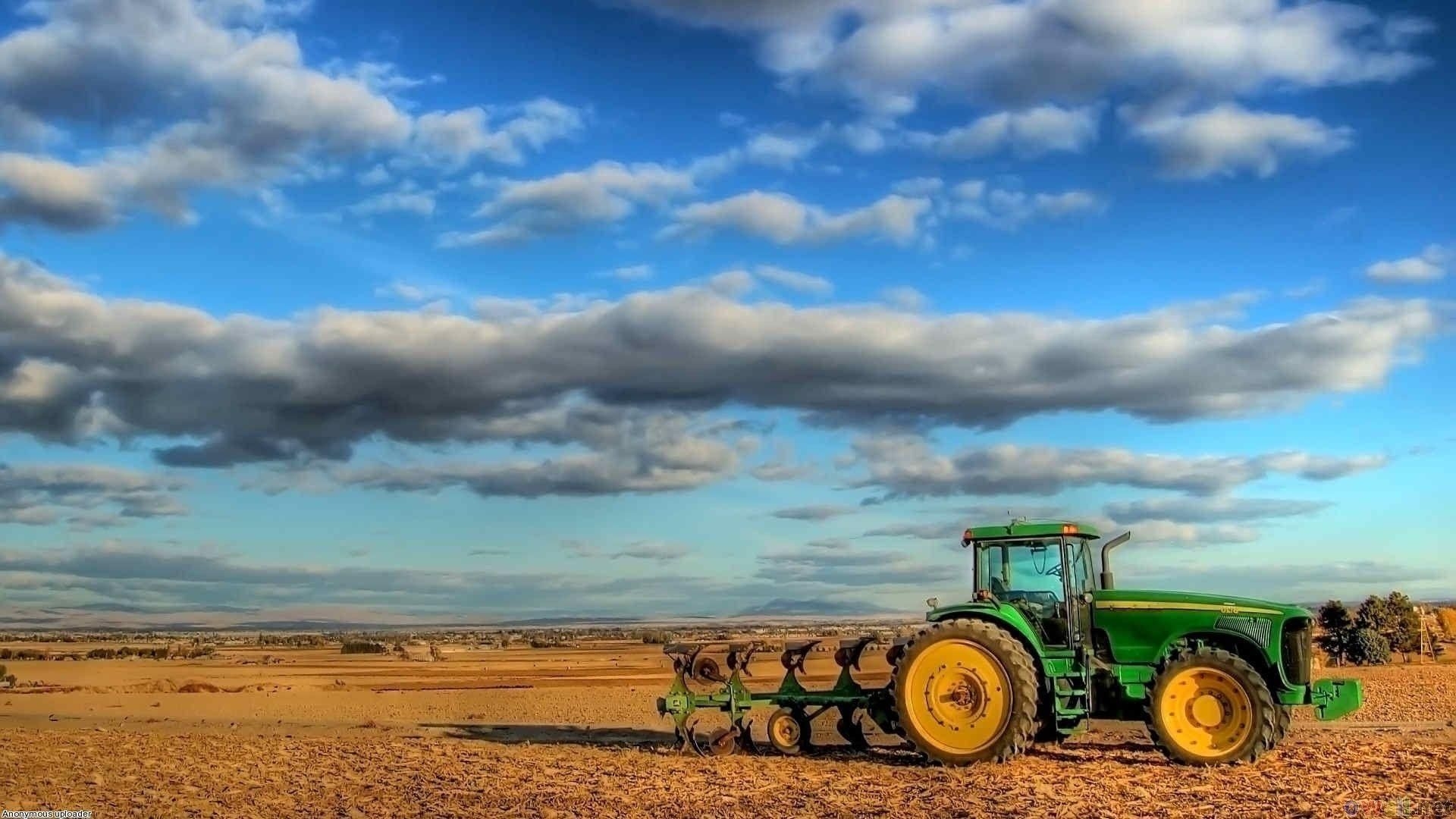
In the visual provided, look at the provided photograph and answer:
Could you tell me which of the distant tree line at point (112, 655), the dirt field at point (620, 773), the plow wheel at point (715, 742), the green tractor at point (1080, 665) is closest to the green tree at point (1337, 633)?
the dirt field at point (620, 773)

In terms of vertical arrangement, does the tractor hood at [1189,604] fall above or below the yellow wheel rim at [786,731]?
above

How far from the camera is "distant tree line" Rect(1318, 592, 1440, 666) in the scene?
119ft

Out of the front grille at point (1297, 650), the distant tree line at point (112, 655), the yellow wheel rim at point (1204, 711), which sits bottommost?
the distant tree line at point (112, 655)

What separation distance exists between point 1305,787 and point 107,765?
1351cm

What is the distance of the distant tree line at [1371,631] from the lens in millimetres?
36250

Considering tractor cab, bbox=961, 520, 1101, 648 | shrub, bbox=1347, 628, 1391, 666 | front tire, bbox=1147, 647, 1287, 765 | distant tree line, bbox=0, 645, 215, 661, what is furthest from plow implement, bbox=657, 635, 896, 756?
distant tree line, bbox=0, 645, 215, 661

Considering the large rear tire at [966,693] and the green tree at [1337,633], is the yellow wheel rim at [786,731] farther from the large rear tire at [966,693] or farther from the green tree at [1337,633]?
the green tree at [1337,633]

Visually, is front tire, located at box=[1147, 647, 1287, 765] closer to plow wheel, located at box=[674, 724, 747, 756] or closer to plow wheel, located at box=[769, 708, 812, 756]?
plow wheel, located at box=[769, 708, 812, 756]

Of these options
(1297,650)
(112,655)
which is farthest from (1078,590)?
(112,655)

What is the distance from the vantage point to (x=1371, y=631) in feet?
119

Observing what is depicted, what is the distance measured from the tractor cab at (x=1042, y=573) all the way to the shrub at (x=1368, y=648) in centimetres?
2648

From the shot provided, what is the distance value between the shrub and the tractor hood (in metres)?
26.1

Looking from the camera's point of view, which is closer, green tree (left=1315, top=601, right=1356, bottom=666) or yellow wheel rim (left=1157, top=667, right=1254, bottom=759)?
yellow wheel rim (left=1157, top=667, right=1254, bottom=759)

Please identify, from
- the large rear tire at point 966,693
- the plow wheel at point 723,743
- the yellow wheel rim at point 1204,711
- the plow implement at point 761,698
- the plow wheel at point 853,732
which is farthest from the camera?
the plow wheel at point 853,732
